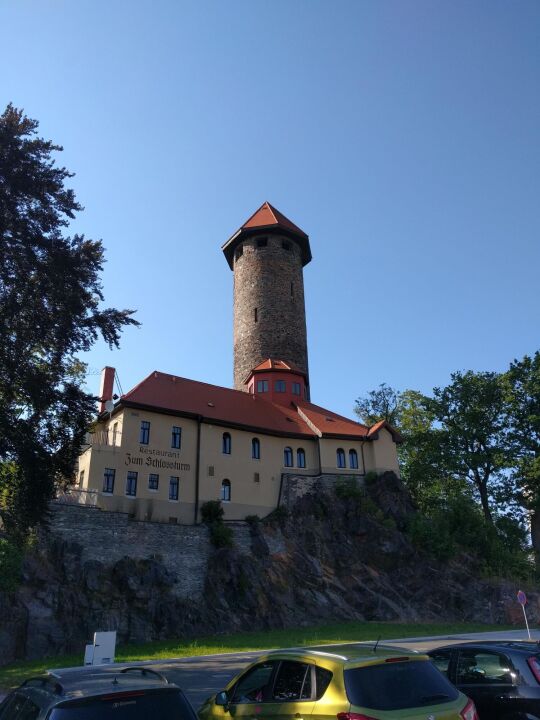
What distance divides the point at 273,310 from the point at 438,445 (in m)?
18.5

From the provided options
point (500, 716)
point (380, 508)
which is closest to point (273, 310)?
point (380, 508)

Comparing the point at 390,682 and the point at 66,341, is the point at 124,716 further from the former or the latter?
the point at 66,341

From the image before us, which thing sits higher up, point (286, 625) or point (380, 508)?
point (380, 508)

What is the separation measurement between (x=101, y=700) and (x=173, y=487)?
29.1 metres

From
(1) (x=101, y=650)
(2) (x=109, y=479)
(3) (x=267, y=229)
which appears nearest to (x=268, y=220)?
(3) (x=267, y=229)

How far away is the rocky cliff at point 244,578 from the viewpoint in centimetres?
2436

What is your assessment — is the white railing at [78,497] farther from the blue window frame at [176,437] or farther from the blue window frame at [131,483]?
the blue window frame at [176,437]

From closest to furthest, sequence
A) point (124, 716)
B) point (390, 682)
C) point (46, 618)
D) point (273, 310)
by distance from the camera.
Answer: point (124, 716) → point (390, 682) → point (46, 618) → point (273, 310)

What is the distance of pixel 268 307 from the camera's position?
2068 inches

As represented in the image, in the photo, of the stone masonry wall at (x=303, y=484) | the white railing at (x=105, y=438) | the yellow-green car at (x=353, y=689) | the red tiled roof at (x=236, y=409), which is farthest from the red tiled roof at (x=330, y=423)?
the yellow-green car at (x=353, y=689)

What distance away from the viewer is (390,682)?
5547mm

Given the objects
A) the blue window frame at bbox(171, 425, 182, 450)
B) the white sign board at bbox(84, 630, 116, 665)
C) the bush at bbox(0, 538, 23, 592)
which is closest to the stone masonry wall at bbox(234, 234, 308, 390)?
the blue window frame at bbox(171, 425, 182, 450)

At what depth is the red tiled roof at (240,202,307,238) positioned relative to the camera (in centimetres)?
5566

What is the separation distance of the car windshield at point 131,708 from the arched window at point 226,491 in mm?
30282
